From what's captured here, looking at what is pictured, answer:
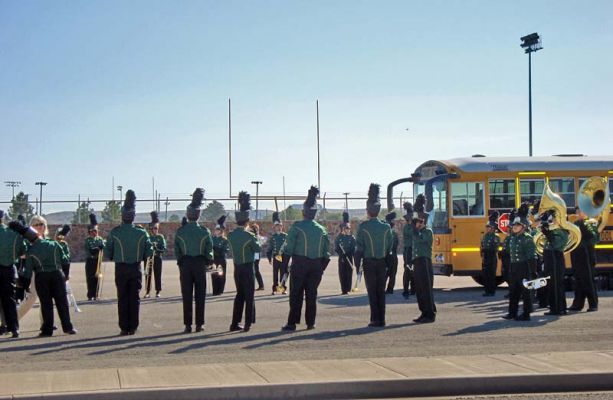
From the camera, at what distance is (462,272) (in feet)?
75.4

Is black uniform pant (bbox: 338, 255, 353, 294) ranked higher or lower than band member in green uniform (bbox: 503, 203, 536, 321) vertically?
lower

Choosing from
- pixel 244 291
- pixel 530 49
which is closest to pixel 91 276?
pixel 244 291

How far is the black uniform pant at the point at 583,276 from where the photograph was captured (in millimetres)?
17844

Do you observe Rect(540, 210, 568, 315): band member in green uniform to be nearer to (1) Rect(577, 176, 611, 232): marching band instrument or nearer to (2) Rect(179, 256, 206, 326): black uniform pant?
(1) Rect(577, 176, 611, 232): marching band instrument

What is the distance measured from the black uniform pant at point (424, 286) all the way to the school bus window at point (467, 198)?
23.6 feet

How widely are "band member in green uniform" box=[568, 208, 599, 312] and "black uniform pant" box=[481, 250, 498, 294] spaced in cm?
378

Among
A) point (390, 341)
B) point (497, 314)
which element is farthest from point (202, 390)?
point (497, 314)

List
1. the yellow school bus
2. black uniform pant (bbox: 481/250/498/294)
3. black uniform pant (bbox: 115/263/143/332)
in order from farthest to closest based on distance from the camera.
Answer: the yellow school bus
black uniform pant (bbox: 481/250/498/294)
black uniform pant (bbox: 115/263/143/332)

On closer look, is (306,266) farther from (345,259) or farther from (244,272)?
(345,259)

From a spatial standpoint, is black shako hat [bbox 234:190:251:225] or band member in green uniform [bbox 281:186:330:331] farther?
black shako hat [bbox 234:190:251:225]

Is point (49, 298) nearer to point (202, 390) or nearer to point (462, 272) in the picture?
point (202, 390)

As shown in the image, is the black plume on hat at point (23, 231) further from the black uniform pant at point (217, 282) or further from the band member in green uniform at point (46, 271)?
the black uniform pant at point (217, 282)

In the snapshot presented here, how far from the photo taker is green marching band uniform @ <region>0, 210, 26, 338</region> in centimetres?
1413

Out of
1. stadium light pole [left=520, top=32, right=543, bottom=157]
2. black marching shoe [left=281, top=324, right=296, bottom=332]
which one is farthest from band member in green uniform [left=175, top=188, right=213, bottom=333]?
stadium light pole [left=520, top=32, right=543, bottom=157]
